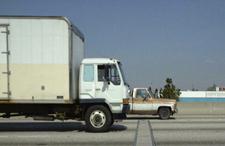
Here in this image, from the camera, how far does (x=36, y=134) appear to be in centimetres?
1641

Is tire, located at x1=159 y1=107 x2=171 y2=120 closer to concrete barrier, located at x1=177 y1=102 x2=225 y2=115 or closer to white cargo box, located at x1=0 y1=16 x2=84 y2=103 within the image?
concrete barrier, located at x1=177 y1=102 x2=225 y2=115

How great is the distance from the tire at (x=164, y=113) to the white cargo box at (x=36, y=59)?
11.1 meters

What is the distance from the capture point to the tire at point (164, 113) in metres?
26.8

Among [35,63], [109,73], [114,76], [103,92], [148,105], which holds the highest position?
[35,63]

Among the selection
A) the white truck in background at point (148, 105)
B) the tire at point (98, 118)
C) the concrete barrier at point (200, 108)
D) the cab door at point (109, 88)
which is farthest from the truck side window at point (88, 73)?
the concrete barrier at point (200, 108)

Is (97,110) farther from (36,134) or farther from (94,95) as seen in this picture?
(36,134)

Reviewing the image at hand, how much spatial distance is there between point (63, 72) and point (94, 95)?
160 centimetres

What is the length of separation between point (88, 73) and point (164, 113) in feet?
33.7

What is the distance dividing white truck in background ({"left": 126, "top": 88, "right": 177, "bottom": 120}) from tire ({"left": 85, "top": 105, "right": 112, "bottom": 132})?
909 cm

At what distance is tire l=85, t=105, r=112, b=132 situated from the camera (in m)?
17.4

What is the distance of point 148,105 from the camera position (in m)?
26.8

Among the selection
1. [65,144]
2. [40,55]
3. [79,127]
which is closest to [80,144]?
[65,144]

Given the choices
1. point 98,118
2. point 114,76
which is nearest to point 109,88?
point 114,76

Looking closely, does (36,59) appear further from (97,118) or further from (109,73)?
(97,118)
